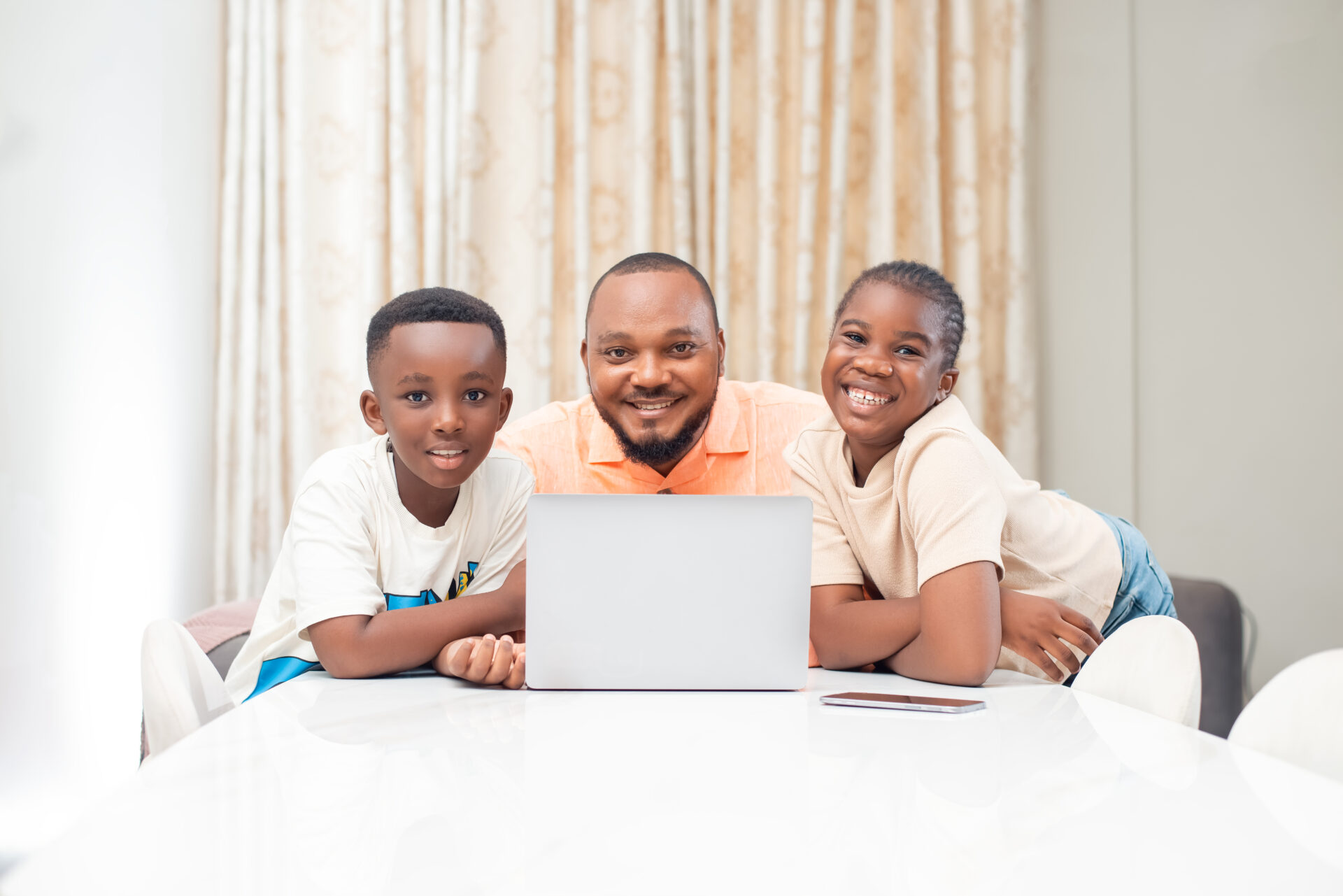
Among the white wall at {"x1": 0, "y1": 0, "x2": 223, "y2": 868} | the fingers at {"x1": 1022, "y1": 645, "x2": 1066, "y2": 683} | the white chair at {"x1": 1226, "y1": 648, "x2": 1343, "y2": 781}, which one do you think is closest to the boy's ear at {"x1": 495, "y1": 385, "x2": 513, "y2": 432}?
the fingers at {"x1": 1022, "y1": 645, "x2": 1066, "y2": 683}

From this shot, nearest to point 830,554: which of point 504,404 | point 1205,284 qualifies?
point 504,404

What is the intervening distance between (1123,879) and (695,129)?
2512 mm

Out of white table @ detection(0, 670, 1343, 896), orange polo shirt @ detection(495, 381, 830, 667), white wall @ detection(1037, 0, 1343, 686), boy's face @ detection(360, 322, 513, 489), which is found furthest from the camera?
white wall @ detection(1037, 0, 1343, 686)

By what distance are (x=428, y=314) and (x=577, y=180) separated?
159cm

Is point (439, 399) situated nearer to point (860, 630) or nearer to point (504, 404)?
point (504, 404)

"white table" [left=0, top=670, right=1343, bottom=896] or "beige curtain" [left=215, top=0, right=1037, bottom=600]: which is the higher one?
"beige curtain" [left=215, top=0, right=1037, bottom=600]

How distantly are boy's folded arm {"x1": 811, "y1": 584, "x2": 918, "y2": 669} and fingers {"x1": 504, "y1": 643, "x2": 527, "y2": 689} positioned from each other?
36 cm

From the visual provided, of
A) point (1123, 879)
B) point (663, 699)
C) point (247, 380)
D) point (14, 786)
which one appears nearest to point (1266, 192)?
point (663, 699)

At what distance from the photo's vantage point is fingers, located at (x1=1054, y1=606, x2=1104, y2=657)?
1025 millimetres

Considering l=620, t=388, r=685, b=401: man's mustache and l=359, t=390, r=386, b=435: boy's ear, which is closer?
l=359, t=390, r=386, b=435: boy's ear

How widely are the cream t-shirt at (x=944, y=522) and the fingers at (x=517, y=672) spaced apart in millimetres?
352

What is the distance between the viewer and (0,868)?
5.88 feet

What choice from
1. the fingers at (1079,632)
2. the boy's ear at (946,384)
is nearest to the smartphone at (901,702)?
the fingers at (1079,632)

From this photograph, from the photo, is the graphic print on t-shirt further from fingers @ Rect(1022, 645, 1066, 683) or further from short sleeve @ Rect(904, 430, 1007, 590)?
fingers @ Rect(1022, 645, 1066, 683)
